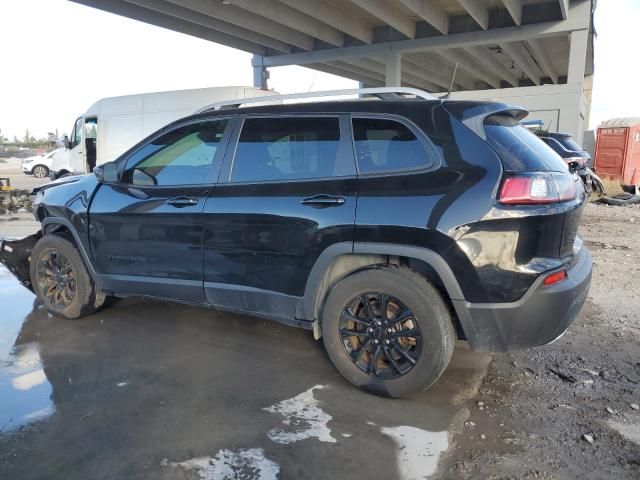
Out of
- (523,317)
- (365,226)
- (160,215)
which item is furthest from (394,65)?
(523,317)

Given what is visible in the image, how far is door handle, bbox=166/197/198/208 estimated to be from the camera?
3.83m

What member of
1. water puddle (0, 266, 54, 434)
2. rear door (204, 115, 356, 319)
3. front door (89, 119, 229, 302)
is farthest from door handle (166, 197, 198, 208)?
water puddle (0, 266, 54, 434)

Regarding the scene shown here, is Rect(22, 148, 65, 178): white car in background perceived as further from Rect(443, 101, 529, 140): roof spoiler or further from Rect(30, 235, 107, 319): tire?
Rect(443, 101, 529, 140): roof spoiler

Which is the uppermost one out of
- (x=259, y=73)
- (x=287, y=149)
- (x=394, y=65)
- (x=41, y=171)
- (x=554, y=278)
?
(x=259, y=73)

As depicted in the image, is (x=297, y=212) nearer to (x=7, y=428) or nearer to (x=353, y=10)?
(x=7, y=428)

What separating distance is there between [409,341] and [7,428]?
2460mm

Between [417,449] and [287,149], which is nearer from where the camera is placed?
[417,449]

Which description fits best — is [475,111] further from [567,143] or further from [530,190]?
[567,143]

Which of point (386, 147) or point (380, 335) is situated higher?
point (386, 147)

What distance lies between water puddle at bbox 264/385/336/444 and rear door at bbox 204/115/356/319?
0.62 meters

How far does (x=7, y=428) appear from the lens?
296 centimetres

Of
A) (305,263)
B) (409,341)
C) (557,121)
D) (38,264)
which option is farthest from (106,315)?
(557,121)

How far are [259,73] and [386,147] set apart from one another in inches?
979

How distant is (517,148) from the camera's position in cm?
305
